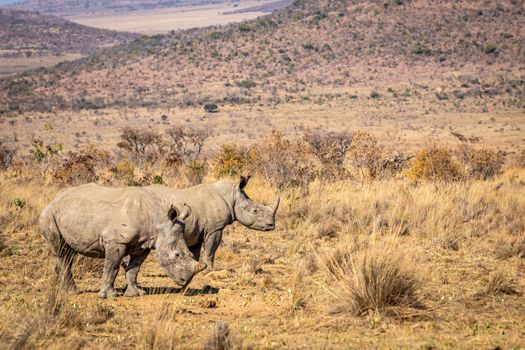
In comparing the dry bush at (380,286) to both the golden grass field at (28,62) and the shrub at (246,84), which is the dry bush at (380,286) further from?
the golden grass field at (28,62)

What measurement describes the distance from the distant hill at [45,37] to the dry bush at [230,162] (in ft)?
361

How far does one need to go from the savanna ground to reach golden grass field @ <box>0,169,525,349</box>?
0.08ft

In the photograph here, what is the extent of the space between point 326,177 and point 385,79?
163ft

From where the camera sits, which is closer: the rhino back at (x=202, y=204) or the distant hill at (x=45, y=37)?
the rhino back at (x=202, y=204)

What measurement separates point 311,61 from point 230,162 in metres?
53.8

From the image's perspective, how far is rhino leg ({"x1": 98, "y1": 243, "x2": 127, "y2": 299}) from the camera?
8.20 m

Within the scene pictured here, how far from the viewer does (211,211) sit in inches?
378

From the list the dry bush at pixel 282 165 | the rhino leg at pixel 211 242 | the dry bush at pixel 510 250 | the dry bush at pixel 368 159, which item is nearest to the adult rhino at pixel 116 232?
the rhino leg at pixel 211 242

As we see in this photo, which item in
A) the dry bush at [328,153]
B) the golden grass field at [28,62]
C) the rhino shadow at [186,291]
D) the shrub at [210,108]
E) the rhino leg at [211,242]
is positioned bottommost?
the golden grass field at [28,62]

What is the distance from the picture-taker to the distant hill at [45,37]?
5167 inches

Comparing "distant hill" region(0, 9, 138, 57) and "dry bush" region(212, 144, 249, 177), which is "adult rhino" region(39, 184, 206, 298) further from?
"distant hill" region(0, 9, 138, 57)

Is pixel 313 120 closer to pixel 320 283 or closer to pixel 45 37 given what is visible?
pixel 320 283

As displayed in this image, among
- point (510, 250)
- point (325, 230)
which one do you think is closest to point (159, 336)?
point (510, 250)

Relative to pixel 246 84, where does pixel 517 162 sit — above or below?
above
